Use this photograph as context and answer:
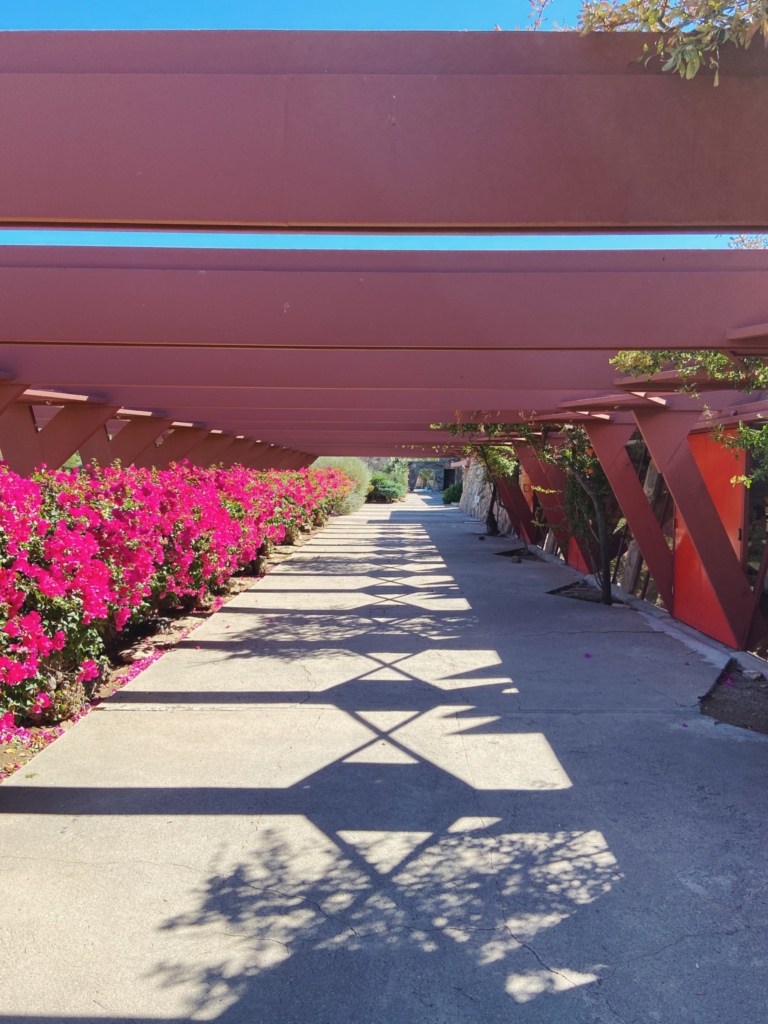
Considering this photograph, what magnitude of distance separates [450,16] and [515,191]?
992 mm

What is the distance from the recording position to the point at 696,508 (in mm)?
8492

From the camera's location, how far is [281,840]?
3.91 metres

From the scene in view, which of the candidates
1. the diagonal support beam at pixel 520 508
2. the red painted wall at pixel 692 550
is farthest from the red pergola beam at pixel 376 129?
the diagonal support beam at pixel 520 508

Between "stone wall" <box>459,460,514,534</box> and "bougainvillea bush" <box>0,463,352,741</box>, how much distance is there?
52.9ft

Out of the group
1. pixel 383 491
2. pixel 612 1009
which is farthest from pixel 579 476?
pixel 383 491

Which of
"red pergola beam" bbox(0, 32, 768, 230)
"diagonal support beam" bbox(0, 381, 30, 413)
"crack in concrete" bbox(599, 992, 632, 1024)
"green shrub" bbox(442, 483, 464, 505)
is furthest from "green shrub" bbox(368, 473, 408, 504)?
"crack in concrete" bbox(599, 992, 632, 1024)

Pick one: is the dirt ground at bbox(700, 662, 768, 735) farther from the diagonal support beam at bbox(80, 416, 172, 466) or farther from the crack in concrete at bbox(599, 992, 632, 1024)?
the diagonal support beam at bbox(80, 416, 172, 466)

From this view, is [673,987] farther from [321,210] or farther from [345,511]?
[345,511]

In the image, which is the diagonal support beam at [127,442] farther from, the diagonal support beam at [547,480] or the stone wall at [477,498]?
the stone wall at [477,498]

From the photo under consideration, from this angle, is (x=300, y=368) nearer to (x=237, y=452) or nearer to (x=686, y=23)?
(x=686, y=23)

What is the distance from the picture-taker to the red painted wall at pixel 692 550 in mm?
8711

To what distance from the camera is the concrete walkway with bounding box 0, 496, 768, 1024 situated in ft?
9.17

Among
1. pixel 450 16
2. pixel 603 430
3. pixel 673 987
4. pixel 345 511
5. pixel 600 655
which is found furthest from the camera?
pixel 345 511

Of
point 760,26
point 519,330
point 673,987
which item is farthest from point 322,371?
point 673,987
